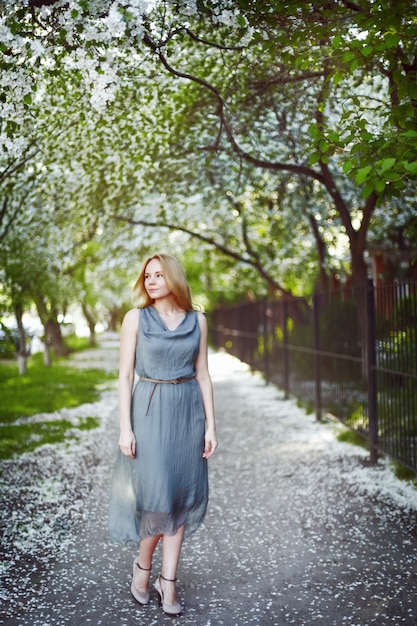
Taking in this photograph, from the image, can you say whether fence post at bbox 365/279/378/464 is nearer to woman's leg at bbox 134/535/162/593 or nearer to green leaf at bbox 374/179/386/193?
green leaf at bbox 374/179/386/193

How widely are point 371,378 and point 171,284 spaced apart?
162 inches

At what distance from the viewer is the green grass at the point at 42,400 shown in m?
9.53

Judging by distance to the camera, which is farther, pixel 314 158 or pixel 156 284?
pixel 314 158

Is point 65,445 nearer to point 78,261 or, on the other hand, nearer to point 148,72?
point 148,72

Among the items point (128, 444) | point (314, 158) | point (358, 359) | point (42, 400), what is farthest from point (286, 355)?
point (128, 444)

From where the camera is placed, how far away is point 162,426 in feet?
13.3

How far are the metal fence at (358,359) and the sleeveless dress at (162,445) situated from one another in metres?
2.87

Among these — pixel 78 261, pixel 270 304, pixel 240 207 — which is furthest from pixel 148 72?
pixel 78 261

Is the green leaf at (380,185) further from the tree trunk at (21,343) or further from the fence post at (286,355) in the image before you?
the tree trunk at (21,343)

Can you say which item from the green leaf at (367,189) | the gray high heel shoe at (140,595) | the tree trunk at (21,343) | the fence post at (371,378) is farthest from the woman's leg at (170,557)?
the tree trunk at (21,343)

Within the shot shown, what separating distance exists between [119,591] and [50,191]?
7202mm

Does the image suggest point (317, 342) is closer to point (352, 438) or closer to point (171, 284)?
point (352, 438)

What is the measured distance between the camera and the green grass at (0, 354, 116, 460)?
9.53 metres

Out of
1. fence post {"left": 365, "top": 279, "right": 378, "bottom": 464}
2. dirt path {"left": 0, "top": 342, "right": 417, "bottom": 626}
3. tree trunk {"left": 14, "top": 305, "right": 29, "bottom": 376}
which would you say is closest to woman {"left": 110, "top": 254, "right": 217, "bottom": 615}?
dirt path {"left": 0, "top": 342, "right": 417, "bottom": 626}
